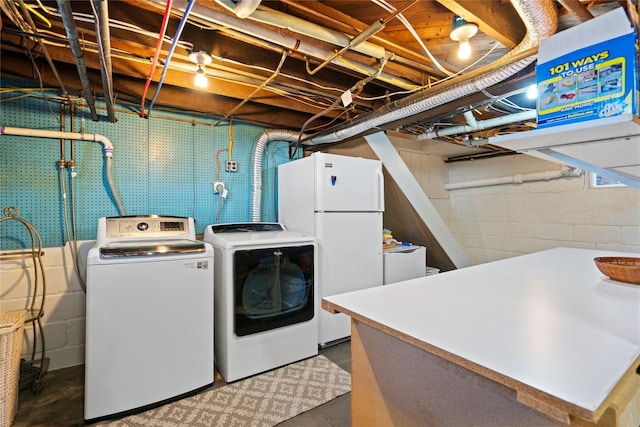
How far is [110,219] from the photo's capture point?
224 centimetres

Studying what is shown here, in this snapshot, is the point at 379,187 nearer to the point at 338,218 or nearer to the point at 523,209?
the point at 338,218

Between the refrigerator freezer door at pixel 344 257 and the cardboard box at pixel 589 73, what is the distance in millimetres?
1855

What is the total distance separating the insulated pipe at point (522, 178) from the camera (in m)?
3.67

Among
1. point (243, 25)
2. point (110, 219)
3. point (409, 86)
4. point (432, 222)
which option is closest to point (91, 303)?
point (110, 219)

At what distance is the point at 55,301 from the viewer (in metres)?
2.32

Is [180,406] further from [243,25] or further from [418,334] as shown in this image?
[243,25]

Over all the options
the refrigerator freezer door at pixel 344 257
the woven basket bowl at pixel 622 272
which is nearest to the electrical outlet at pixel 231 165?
the refrigerator freezer door at pixel 344 257

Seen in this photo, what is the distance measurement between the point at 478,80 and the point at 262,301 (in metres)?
2.10

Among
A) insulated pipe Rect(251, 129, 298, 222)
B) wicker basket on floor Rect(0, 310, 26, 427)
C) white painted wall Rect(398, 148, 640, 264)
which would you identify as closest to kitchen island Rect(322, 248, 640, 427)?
wicker basket on floor Rect(0, 310, 26, 427)

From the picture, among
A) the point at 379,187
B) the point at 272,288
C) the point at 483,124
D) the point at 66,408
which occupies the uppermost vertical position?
the point at 483,124

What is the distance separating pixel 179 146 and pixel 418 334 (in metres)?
2.73

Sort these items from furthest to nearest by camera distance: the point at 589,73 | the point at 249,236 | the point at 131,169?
the point at 131,169 → the point at 249,236 → the point at 589,73

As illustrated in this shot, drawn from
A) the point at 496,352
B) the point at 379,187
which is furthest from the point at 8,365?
the point at 379,187

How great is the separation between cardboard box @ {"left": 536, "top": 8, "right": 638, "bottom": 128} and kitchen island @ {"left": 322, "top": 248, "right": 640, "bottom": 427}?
62 centimetres
